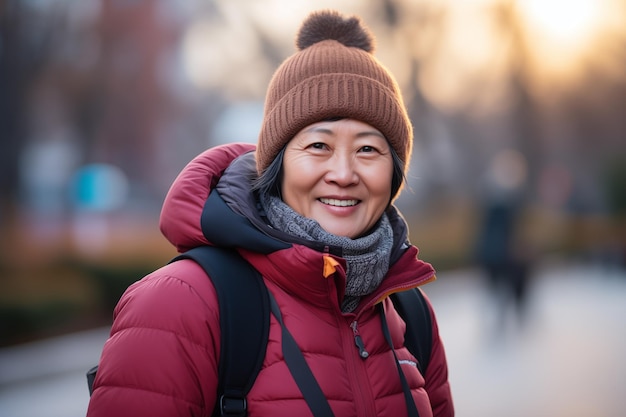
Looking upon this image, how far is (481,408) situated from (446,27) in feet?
72.2

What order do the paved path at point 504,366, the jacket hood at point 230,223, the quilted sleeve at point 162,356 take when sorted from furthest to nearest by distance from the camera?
the paved path at point 504,366 → the jacket hood at point 230,223 → the quilted sleeve at point 162,356

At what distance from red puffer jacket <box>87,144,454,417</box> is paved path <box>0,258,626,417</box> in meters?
5.09

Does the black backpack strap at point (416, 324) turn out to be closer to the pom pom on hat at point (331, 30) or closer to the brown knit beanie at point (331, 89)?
the brown knit beanie at point (331, 89)

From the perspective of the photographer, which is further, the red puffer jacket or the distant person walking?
the distant person walking

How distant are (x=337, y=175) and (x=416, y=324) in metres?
0.69

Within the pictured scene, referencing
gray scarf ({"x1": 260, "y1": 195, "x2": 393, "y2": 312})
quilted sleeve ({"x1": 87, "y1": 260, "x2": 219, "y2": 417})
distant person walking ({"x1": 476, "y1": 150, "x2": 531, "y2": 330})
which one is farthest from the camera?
distant person walking ({"x1": 476, "y1": 150, "x2": 531, "y2": 330})

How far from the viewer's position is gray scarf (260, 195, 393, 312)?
8.34ft

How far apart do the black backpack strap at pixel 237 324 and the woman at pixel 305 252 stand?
0.03 metres

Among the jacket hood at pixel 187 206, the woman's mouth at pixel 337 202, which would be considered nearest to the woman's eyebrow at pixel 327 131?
the woman's mouth at pixel 337 202

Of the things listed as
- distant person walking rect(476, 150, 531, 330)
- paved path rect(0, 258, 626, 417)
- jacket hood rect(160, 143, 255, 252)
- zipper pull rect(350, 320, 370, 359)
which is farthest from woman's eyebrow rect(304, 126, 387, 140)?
distant person walking rect(476, 150, 531, 330)

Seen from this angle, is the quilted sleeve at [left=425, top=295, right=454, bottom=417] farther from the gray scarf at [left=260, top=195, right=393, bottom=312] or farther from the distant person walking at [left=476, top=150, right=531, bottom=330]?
the distant person walking at [left=476, top=150, right=531, bottom=330]

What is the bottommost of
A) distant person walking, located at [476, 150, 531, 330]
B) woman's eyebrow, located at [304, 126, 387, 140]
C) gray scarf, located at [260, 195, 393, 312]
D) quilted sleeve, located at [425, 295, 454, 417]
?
distant person walking, located at [476, 150, 531, 330]

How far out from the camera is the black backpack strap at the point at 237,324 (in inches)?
88.9

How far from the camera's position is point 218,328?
2301 mm
